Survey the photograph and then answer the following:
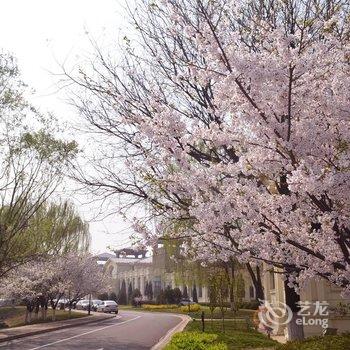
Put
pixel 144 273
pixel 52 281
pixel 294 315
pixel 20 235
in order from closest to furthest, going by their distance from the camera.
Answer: pixel 294 315 < pixel 20 235 < pixel 52 281 < pixel 144 273

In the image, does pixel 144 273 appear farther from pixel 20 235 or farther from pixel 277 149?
pixel 277 149

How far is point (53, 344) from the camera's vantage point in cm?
1962

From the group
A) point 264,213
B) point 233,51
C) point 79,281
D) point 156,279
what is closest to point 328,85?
point 233,51

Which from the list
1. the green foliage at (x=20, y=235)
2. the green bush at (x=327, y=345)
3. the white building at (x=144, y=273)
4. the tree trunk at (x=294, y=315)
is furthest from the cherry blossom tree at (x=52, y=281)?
the green bush at (x=327, y=345)

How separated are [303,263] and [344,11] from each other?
5.09 metres

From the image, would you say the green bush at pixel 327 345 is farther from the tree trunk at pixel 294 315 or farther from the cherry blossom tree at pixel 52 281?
the cherry blossom tree at pixel 52 281

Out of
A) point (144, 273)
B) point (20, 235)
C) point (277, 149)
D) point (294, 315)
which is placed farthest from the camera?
point (144, 273)

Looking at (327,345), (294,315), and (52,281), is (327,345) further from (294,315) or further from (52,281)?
(52,281)

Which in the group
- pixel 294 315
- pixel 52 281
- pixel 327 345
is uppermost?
pixel 52 281

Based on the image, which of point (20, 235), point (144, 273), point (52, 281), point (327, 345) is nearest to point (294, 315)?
point (327, 345)

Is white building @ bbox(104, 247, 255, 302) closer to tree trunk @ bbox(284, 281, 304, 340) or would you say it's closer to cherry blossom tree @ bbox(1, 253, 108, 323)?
cherry blossom tree @ bbox(1, 253, 108, 323)

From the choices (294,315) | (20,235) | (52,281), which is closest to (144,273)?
(52,281)

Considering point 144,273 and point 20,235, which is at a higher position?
point 144,273

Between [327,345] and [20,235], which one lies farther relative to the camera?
[20,235]
